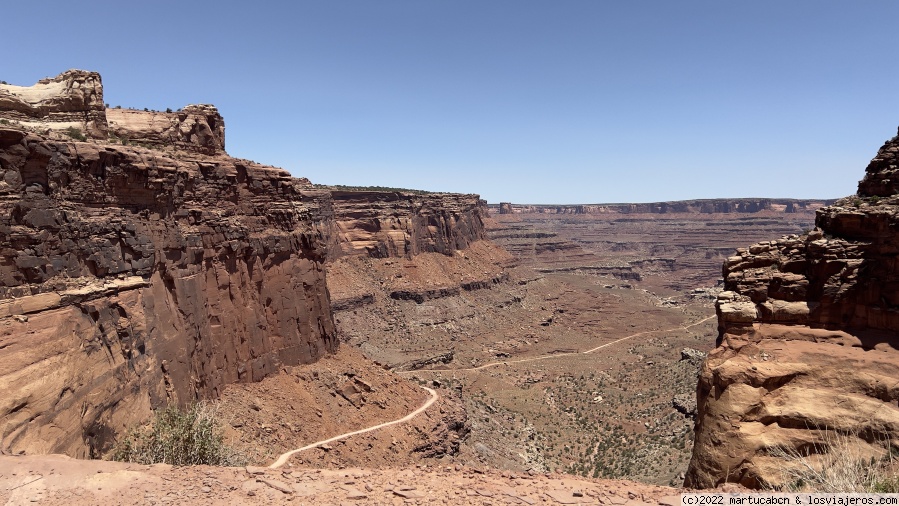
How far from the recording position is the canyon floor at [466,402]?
429 inches

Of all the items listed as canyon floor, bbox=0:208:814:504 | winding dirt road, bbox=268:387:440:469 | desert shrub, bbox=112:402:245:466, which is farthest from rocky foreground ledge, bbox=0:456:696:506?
winding dirt road, bbox=268:387:440:469

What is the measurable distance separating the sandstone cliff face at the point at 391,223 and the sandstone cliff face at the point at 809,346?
72409 mm

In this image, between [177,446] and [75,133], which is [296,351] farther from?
[177,446]

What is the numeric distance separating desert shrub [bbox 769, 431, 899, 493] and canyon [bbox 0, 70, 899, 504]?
301 mm

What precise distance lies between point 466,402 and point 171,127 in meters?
28.6

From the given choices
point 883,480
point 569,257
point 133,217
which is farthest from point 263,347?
point 569,257

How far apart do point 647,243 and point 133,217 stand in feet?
639

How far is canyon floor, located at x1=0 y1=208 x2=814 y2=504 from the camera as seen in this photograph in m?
Result: 10.9

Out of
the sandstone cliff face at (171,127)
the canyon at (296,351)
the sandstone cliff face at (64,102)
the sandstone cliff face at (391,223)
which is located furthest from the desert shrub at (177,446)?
the sandstone cliff face at (391,223)

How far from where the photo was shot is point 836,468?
10438 millimetres

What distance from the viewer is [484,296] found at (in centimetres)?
9088

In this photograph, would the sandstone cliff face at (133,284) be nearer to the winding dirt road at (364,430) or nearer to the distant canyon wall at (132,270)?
the distant canyon wall at (132,270)

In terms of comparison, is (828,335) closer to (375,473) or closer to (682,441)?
(375,473)

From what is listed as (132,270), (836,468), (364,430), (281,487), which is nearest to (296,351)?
(364,430)
